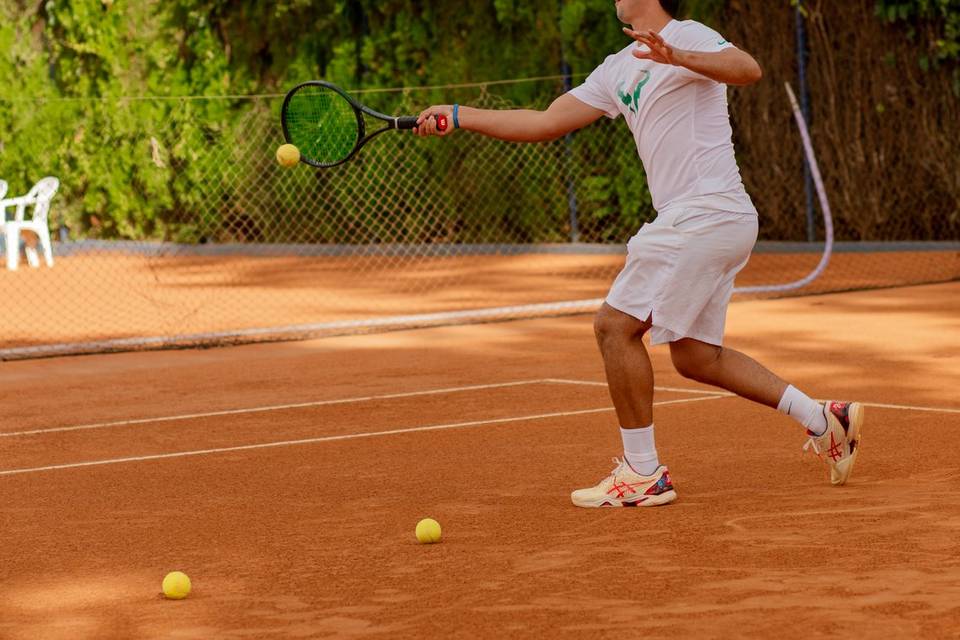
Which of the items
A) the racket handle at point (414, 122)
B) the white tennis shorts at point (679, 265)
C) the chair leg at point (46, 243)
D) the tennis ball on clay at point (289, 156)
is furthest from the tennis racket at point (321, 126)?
the chair leg at point (46, 243)

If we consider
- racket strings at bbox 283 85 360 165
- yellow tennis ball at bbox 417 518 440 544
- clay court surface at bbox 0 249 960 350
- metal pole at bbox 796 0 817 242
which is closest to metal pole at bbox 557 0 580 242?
clay court surface at bbox 0 249 960 350

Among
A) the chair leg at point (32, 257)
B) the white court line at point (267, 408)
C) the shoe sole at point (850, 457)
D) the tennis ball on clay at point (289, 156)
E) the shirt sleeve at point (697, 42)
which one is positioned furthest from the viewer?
the chair leg at point (32, 257)

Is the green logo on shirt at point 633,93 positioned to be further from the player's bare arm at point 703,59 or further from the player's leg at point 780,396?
the player's leg at point 780,396

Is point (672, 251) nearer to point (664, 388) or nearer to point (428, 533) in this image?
point (428, 533)

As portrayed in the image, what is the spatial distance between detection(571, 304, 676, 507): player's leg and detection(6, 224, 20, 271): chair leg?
46.8 ft

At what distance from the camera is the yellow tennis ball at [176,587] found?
4.66m

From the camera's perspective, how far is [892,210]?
15.7 meters

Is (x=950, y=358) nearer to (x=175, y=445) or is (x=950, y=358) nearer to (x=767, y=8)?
(x=175, y=445)

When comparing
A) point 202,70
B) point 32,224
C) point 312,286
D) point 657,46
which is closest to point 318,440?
point 657,46

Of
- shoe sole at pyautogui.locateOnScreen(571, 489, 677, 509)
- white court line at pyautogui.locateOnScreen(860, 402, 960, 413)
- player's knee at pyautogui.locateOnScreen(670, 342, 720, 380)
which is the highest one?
player's knee at pyautogui.locateOnScreen(670, 342, 720, 380)

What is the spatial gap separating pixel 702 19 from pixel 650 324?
437 inches

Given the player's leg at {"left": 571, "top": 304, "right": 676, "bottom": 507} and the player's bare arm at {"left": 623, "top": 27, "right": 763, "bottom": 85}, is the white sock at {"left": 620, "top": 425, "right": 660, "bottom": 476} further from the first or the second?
the player's bare arm at {"left": 623, "top": 27, "right": 763, "bottom": 85}

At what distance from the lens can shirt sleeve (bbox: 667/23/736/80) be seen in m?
5.54

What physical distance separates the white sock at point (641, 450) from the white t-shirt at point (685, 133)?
2.42ft
